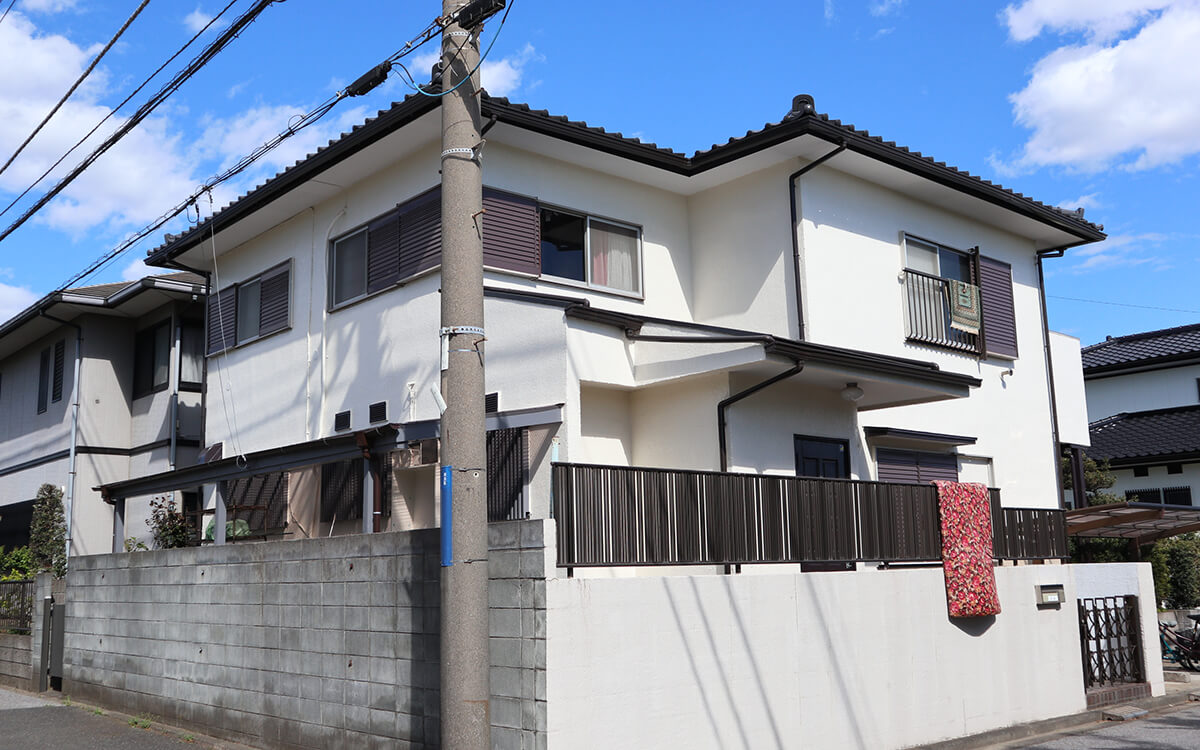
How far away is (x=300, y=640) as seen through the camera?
945 cm

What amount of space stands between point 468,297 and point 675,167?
7201 millimetres

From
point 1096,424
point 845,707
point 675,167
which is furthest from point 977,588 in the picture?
point 1096,424

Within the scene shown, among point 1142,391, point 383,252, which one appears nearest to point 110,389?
point 383,252

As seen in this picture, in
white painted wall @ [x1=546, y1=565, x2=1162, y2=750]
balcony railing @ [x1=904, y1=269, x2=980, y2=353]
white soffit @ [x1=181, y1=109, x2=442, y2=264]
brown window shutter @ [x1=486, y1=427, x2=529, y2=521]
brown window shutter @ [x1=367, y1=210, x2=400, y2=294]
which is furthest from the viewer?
balcony railing @ [x1=904, y1=269, x2=980, y2=353]

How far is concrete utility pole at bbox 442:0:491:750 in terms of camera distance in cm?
633

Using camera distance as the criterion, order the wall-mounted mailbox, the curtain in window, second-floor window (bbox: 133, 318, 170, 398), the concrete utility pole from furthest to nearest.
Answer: second-floor window (bbox: 133, 318, 170, 398)
the curtain in window
the wall-mounted mailbox
the concrete utility pole

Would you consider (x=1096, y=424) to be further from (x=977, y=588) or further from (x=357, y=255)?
(x=357, y=255)

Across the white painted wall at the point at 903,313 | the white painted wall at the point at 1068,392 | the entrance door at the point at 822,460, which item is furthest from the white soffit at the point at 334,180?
the white painted wall at the point at 1068,392

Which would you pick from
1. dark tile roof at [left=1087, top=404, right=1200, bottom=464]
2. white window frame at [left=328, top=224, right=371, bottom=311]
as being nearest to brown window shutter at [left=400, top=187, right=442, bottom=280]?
white window frame at [left=328, top=224, right=371, bottom=311]

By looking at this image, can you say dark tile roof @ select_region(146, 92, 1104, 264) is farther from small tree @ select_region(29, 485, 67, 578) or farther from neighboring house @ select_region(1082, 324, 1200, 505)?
neighboring house @ select_region(1082, 324, 1200, 505)

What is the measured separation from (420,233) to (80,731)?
6745 mm

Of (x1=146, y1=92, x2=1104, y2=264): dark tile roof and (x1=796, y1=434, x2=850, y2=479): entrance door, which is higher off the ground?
(x1=146, y1=92, x2=1104, y2=264): dark tile roof

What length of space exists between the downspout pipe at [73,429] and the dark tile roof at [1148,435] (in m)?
22.8

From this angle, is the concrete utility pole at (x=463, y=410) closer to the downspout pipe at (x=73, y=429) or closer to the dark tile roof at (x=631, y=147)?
the dark tile roof at (x=631, y=147)
